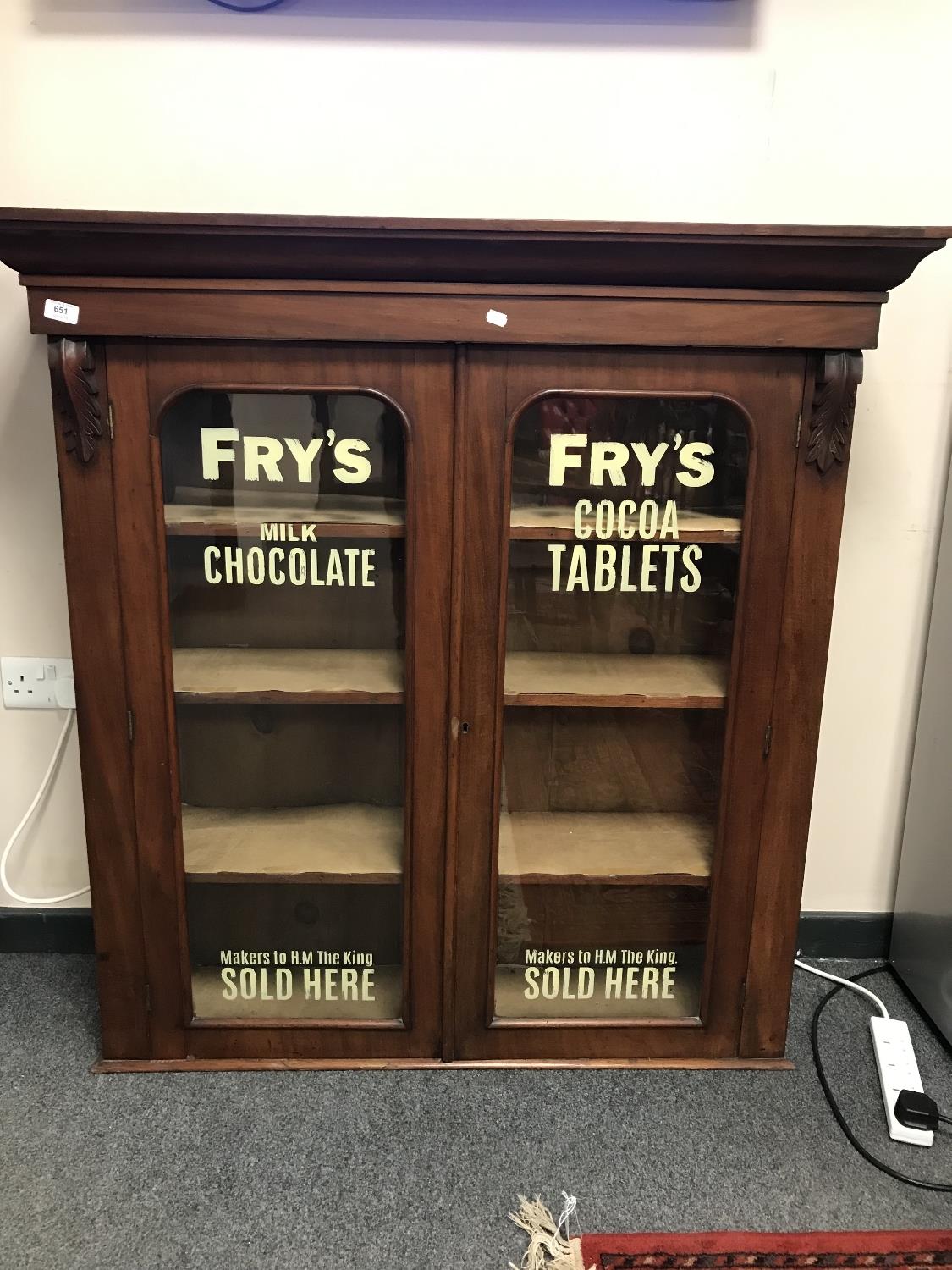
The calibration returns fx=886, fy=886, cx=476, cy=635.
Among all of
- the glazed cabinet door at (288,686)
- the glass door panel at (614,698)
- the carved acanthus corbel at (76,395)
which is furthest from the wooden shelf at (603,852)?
the carved acanthus corbel at (76,395)

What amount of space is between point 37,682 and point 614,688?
1104 mm

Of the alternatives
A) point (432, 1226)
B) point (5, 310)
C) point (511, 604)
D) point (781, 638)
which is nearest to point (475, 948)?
point (432, 1226)

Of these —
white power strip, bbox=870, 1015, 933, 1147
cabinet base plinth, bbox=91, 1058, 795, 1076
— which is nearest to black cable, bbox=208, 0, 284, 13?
cabinet base plinth, bbox=91, 1058, 795, 1076

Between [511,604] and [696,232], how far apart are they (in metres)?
0.58

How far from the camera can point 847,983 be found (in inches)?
68.4

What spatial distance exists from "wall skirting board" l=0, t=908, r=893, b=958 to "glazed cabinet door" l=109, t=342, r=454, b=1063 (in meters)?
0.45

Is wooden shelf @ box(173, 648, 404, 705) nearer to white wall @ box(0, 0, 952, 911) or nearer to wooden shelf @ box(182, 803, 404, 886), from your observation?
wooden shelf @ box(182, 803, 404, 886)

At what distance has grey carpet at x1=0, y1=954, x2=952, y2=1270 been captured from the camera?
120 cm

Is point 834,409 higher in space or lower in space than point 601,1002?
higher

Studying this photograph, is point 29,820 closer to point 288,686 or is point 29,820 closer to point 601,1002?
point 288,686

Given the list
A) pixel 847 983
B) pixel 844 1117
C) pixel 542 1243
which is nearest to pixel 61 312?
pixel 542 1243

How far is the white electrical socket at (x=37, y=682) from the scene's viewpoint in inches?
67.1

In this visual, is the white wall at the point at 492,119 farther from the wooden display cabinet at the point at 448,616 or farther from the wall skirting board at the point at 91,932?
the wall skirting board at the point at 91,932

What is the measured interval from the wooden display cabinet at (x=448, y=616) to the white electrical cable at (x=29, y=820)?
43cm
